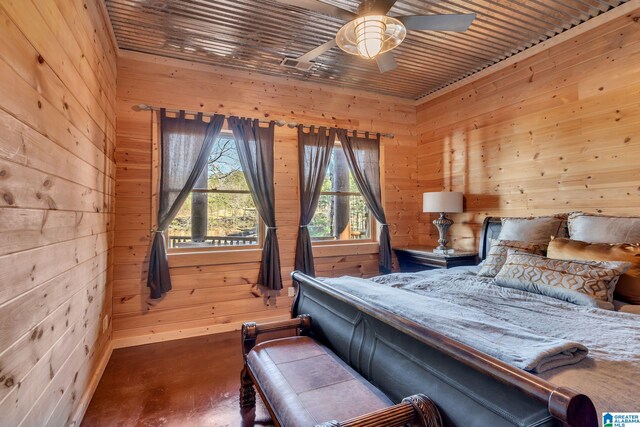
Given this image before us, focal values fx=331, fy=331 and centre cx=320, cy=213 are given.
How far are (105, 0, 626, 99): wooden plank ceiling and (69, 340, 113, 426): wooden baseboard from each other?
9.26 ft

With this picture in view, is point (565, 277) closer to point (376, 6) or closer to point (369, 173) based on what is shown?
point (376, 6)

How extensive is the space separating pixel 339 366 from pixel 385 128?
3.50 metres

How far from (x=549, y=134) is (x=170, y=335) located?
4220mm

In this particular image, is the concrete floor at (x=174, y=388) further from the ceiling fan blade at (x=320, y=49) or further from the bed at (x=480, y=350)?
the ceiling fan blade at (x=320, y=49)

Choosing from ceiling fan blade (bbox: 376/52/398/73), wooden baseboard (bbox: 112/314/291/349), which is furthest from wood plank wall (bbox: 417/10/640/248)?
wooden baseboard (bbox: 112/314/291/349)

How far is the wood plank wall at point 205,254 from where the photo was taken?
329 centimetres

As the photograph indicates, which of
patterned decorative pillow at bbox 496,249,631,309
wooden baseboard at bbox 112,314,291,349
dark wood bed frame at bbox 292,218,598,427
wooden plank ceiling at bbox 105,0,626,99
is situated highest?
wooden plank ceiling at bbox 105,0,626,99

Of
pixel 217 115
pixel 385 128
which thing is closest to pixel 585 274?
pixel 385 128

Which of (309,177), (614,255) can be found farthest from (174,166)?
(614,255)

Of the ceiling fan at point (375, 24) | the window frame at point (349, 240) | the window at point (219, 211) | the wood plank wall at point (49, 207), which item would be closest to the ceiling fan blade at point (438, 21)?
the ceiling fan at point (375, 24)

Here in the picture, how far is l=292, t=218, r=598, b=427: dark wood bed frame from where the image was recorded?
824 millimetres

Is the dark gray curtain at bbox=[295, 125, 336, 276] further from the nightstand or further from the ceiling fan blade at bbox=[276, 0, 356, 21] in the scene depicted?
the ceiling fan blade at bbox=[276, 0, 356, 21]

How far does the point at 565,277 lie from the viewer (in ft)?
6.40

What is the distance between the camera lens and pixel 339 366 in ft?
5.58
